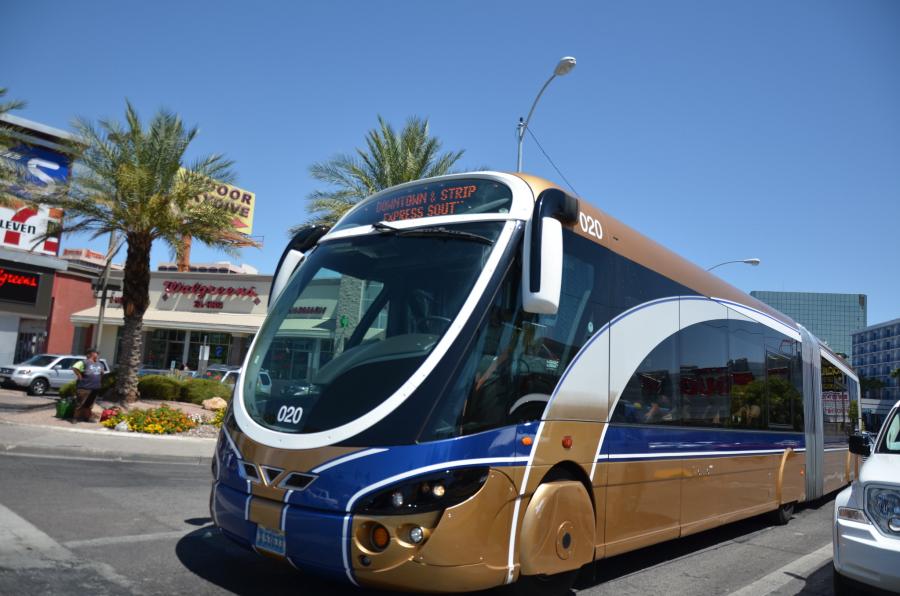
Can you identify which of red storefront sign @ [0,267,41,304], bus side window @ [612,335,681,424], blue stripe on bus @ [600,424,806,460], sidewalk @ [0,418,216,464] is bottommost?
sidewalk @ [0,418,216,464]

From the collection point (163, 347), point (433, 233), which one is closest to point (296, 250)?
point (433, 233)

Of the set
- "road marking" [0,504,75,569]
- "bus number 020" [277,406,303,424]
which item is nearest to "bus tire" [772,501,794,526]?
"bus number 020" [277,406,303,424]

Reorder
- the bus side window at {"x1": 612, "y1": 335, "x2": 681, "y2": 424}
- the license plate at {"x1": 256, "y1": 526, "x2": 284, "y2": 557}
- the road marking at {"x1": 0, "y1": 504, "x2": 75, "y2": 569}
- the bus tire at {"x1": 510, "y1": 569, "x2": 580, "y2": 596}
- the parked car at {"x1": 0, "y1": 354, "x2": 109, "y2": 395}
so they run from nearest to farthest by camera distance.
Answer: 1. the license plate at {"x1": 256, "y1": 526, "x2": 284, "y2": 557}
2. the bus tire at {"x1": 510, "y1": 569, "x2": 580, "y2": 596}
3. the road marking at {"x1": 0, "y1": 504, "x2": 75, "y2": 569}
4. the bus side window at {"x1": 612, "y1": 335, "x2": 681, "y2": 424}
5. the parked car at {"x1": 0, "y1": 354, "x2": 109, "y2": 395}

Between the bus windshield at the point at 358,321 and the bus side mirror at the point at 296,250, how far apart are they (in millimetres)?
495

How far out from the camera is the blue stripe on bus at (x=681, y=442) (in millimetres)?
5676

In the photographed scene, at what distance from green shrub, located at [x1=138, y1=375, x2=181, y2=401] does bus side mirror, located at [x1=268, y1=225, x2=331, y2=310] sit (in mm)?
16908

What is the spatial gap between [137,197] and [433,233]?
15.3 meters

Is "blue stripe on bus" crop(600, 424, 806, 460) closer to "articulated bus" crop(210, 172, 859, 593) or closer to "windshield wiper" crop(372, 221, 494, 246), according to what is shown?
"articulated bus" crop(210, 172, 859, 593)

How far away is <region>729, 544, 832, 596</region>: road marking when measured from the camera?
601cm

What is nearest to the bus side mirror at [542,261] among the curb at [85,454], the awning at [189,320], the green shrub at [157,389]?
the curb at [85,454]

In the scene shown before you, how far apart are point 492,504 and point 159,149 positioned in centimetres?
1716

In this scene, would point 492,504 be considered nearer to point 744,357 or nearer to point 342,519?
point 342,519

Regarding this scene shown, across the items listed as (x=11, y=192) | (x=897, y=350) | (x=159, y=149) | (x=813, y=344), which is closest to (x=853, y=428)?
(x=813, y=344)

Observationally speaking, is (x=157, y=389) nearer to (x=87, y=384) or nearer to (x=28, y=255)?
(x=87, y=384)
